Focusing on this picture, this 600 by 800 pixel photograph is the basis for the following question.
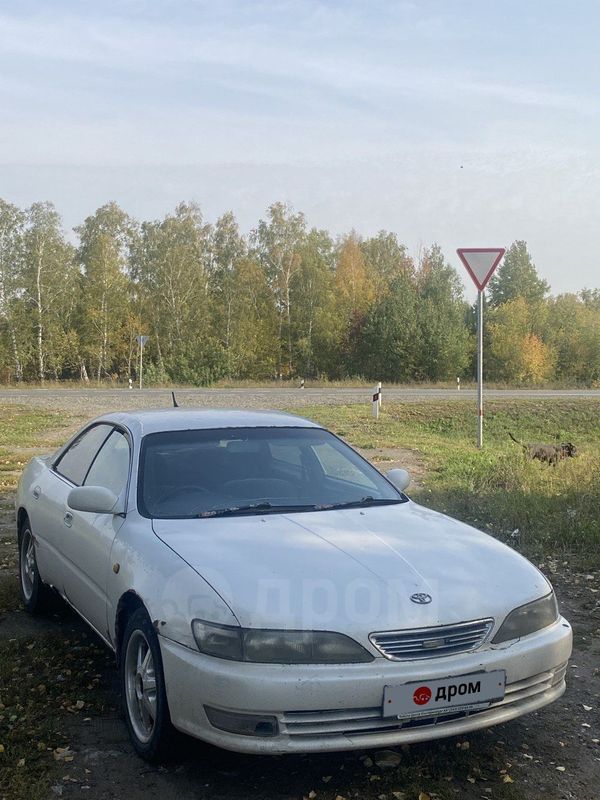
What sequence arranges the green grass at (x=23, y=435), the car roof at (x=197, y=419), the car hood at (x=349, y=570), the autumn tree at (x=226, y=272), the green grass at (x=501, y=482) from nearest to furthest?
the car hood at (x=349, y=570) < the car roof at (x=197, y=419) < the green grass at (x=501, y=482) < the green grass at (x=23, y=435) < the autumn tree at (x=226, y=272)

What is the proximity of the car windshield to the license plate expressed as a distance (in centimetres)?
132

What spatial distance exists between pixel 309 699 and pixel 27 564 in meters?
3.32

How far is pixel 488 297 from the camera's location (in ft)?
242

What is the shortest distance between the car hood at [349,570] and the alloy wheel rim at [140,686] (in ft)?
1.47

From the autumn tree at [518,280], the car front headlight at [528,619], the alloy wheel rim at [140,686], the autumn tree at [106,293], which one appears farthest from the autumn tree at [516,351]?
the alloy wheel rim at [140,686]

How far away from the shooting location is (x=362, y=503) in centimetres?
441

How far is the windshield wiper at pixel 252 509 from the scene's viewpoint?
4047 mm

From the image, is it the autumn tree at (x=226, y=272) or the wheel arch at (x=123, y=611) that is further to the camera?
the autumn tree at (x=226, y=272)

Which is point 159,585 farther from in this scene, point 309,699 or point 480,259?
point 480,259

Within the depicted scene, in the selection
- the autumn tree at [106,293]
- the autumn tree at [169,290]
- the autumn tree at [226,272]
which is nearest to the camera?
the autumn tree at [106,293]

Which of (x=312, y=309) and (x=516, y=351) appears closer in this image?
(x=312, y=309)

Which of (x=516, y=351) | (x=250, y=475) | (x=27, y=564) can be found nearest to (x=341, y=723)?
(x=250, y=475)

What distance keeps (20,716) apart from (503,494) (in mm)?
6301

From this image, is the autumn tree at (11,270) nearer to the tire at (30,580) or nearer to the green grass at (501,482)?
the green grass at (501,482)
